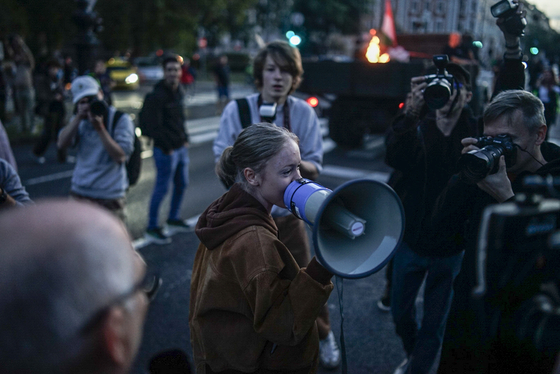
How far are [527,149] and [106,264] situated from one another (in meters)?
1.70

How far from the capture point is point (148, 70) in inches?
1084

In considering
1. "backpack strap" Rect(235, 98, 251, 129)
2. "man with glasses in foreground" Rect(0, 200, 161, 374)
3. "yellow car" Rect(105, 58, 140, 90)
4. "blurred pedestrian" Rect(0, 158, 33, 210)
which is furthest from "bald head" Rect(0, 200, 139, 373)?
"yellow car" Rect(105, 58, 140, 90)

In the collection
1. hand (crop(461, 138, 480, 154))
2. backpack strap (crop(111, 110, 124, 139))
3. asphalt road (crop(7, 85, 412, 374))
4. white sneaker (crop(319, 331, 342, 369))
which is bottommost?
asphalt road (crop(7, 85, 412, 374))

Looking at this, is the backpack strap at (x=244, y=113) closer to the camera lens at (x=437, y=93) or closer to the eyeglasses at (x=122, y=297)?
the camera lens at (x=437, y=93)

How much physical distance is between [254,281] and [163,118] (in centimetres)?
395

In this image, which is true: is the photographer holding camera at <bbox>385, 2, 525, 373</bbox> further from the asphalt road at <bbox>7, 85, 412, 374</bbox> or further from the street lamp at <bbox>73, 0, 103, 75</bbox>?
the street lamp at <bbox>73, 0, 103, 75</bbox>

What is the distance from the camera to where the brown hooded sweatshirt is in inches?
64.7

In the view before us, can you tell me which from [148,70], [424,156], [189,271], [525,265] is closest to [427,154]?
[424,156]

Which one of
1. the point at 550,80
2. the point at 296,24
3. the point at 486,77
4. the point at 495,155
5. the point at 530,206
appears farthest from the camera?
the point at 296,24

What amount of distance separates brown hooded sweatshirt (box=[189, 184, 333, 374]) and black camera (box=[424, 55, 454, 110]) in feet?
3.47

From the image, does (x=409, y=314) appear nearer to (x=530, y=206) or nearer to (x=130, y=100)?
(x=530, y=206)

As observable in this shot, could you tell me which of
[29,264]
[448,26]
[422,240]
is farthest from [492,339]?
[448,26]

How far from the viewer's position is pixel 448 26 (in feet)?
39.3

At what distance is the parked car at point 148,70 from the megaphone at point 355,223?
87.8ft
